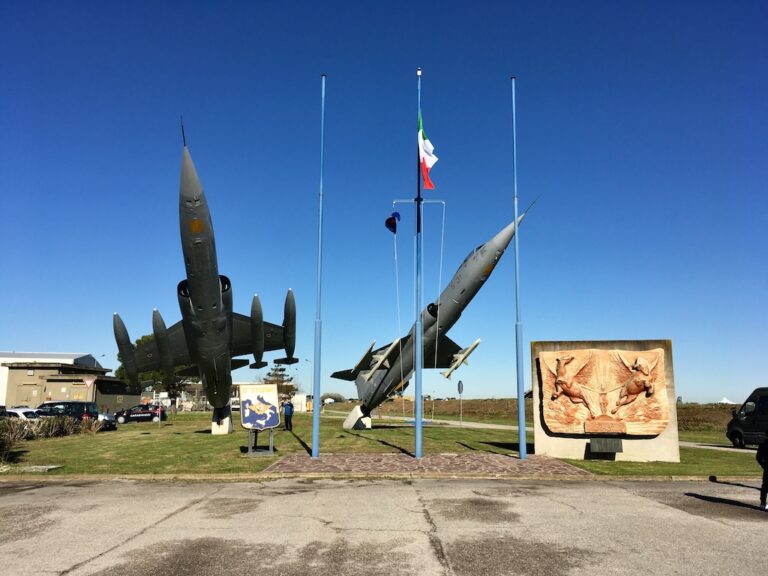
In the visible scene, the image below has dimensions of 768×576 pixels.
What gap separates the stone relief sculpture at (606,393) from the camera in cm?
1633

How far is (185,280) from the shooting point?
19.3 metres

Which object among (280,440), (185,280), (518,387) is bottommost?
(280,440)

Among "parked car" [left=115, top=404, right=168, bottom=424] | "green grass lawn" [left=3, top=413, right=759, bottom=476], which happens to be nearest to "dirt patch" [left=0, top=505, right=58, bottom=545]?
"green grass lawn" [left=3, top=413, right=759, bottom=476]

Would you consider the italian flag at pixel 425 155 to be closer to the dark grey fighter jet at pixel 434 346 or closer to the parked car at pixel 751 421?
the dark grey fighter jet at pixel 434 346

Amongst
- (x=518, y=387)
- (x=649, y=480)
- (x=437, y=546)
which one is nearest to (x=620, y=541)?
(x=437, y=546)

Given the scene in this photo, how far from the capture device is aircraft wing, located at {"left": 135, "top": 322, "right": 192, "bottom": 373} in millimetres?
23750

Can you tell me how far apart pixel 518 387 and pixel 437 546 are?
32.4ft

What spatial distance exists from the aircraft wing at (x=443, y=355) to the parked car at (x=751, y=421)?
44.7 ft

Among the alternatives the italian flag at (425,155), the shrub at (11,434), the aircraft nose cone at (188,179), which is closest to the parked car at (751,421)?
the italian flag at (425,155)

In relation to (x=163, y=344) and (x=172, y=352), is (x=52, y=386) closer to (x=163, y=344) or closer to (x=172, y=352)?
(x=172, y=352)

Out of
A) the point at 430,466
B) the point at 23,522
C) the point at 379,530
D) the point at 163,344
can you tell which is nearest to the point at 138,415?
the point at 163,344

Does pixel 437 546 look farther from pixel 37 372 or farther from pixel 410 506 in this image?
pixel 37 372

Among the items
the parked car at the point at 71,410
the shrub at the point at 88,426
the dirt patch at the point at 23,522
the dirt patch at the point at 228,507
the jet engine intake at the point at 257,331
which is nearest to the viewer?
the dirt patch at the point at 23,522

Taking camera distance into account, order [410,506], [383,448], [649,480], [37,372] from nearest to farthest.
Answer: [410,506]
[649,480]
[383,448]
[37,372]
